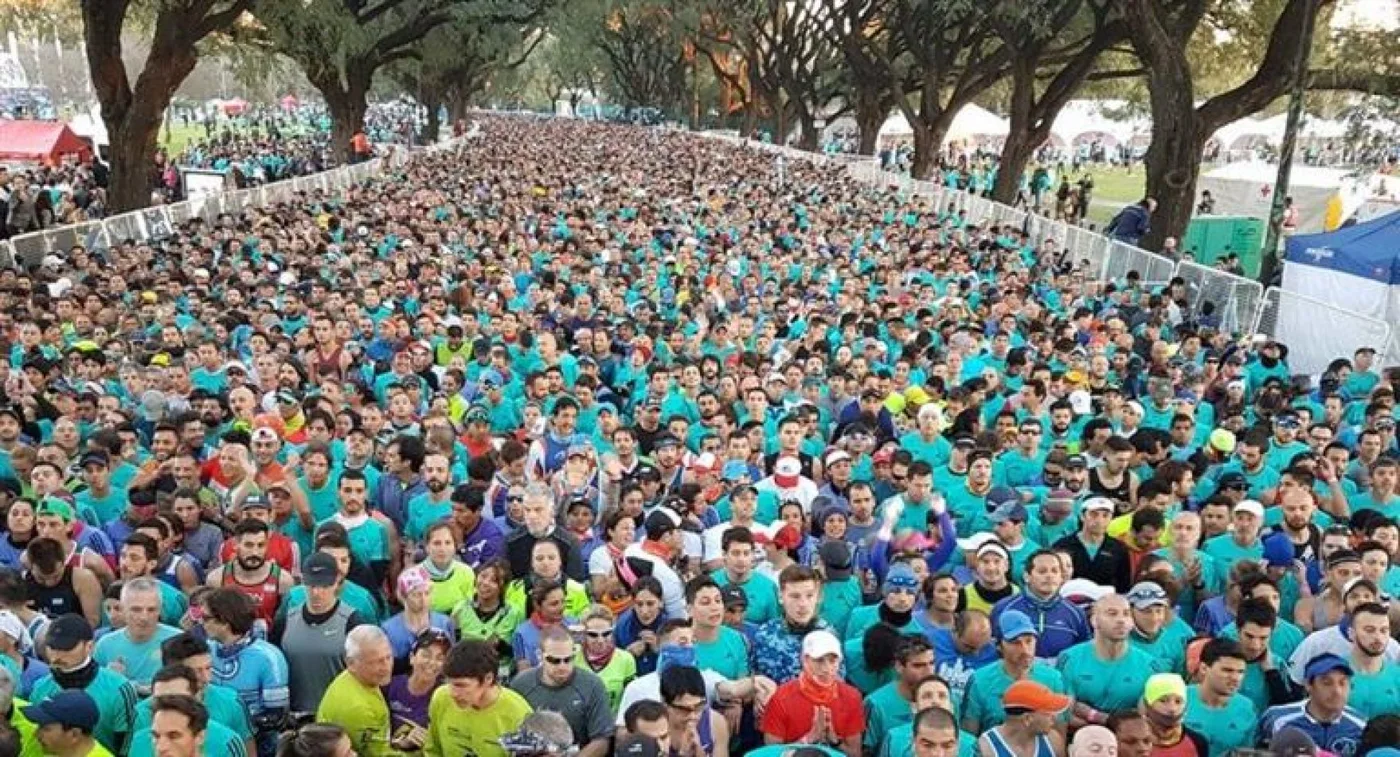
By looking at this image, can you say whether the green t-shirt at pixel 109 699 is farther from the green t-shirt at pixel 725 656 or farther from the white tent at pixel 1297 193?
the white tent at pixel 1297 193

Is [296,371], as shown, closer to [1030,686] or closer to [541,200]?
[1030,686]

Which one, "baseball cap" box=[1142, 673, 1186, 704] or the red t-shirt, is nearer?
"baseball cap" box=[1142, 673, 1186, 704]

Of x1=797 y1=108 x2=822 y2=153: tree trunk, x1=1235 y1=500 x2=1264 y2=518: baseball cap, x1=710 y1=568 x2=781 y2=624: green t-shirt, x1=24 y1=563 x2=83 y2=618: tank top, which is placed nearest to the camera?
x1=24 y1=563 x2=83 y2=618: tank top

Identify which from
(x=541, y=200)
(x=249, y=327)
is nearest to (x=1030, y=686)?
(x=249, y=327)

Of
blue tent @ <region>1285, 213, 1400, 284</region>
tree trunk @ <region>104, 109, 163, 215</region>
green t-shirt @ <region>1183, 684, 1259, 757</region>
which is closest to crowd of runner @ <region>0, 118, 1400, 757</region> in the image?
green t-shirt @ <region>1183, 684, 1259, 757</region>

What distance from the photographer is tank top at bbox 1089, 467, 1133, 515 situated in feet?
26.9

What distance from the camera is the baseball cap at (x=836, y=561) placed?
637cm

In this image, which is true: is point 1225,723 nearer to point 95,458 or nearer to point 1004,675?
point 1004,675

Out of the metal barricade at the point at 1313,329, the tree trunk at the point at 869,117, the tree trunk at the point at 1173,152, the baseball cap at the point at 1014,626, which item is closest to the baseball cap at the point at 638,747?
the baseball cap at the point at 1014,626

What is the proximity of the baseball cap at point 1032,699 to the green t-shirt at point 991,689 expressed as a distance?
250mm

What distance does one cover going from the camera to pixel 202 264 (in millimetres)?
16406

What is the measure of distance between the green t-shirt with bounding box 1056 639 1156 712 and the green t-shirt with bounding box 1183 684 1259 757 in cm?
28

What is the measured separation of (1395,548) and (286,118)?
8801cm

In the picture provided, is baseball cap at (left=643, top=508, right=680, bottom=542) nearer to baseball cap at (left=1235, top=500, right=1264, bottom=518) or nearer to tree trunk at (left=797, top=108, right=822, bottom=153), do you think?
baseball cap at (left=1235, top=500, right=1264, bottom=518)
